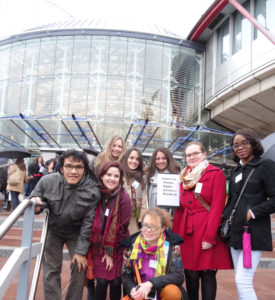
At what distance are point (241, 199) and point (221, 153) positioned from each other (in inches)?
579

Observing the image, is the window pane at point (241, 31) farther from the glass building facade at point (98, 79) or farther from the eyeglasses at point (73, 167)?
the eyeglasses at point (73, 167)

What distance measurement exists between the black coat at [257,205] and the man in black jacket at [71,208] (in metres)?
1.32

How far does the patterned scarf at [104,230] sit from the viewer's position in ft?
9.11

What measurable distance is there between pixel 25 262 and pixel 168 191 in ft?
5.05

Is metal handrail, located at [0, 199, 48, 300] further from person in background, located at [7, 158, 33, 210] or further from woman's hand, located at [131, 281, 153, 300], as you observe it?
person in background, located at [7, 158, 33, 210]

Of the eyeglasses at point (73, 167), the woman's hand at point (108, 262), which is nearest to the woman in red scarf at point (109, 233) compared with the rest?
the woman's hand at point (108, 262)

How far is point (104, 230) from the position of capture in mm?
2795

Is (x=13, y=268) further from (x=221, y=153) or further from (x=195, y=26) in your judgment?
(x=195, y=26)

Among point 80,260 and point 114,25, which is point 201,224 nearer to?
point 80,260

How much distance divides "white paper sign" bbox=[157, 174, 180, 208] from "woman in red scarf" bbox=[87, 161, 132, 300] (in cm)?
38

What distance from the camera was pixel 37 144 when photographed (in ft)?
56.2

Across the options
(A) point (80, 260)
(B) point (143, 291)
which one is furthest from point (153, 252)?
(A) point (80, 260)

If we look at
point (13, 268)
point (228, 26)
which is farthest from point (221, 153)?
point (13, 268)

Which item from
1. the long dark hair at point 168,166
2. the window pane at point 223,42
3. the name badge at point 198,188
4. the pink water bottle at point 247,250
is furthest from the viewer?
the window pane at point 223,42
